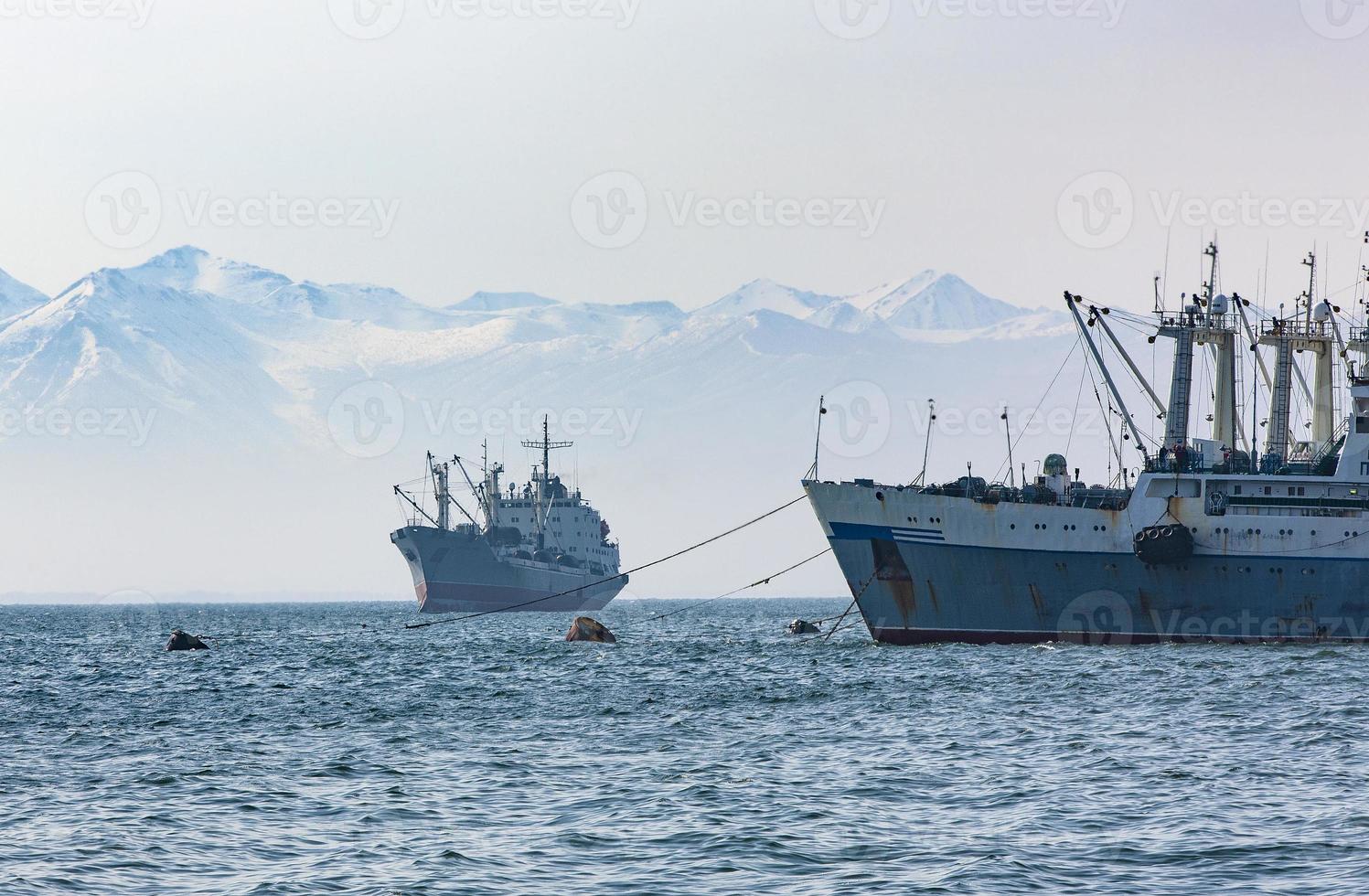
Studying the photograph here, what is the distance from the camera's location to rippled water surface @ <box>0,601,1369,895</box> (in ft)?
83.2

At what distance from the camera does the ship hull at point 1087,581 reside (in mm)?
72188

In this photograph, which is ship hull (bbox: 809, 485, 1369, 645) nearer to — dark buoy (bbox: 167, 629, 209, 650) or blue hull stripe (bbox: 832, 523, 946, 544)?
blue hull stripe (bbox: 832, 523, 946, 544)

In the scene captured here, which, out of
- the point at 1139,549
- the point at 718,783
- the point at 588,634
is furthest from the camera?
the point at 588,634

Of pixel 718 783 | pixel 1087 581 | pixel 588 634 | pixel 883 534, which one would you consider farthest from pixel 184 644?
pixel 718 783

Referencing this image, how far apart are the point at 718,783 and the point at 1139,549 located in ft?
140

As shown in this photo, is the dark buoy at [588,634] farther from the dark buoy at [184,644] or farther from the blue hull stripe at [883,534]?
the blue hull stripe at [883,534]

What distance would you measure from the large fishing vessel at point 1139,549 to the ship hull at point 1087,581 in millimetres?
61

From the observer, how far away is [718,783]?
3438 cm

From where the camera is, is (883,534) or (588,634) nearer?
(883,534)

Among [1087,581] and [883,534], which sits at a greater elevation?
[883,534]

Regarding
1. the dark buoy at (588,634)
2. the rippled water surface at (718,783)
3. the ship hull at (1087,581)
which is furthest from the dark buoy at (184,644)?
the ship hull at (1087,581)

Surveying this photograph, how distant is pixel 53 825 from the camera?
29906mm

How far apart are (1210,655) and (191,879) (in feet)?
169

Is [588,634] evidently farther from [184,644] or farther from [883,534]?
[883,534]
